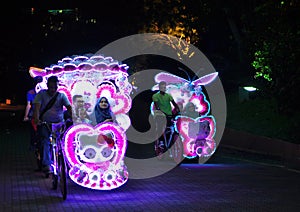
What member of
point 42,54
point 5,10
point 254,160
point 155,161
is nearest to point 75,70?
point 155,161

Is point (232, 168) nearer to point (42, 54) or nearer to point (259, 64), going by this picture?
point (259, 64)

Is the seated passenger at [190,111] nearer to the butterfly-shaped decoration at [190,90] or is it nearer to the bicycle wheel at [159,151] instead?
the butterfly-shaped decoration at [190,90]

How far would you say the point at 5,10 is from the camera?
2087 inches

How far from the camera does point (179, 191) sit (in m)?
11.4

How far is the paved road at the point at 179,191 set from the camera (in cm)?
978

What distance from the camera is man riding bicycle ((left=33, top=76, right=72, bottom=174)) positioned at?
11.9 metres

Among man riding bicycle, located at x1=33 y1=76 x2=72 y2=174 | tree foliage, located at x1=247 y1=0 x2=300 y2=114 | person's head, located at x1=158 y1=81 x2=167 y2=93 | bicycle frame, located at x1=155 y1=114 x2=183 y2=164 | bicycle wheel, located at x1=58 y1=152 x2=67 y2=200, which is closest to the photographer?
bicycle wheel, located at x1=58 y1=152 x2=67 y2=200

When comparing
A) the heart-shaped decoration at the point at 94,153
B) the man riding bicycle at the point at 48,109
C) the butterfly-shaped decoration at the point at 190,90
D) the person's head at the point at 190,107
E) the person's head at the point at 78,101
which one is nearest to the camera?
the heart-shaped decoration at the point at 94,153

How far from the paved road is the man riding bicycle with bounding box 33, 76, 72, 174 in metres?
0.67

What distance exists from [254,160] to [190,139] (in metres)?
2.26

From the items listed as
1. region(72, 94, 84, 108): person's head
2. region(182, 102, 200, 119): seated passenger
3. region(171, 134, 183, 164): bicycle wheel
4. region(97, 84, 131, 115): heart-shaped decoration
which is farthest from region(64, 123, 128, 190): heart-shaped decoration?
region(97, 84, 131, 115): heart-shaped decoration

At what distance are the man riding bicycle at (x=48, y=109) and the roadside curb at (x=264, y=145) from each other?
6029 mm

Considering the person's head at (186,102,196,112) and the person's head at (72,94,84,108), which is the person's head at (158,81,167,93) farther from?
the person's head at (72,94,84,108)

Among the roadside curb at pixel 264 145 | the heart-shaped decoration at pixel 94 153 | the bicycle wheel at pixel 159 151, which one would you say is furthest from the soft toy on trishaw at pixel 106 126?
the roadside curb at pixel 264 145
